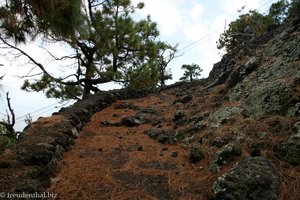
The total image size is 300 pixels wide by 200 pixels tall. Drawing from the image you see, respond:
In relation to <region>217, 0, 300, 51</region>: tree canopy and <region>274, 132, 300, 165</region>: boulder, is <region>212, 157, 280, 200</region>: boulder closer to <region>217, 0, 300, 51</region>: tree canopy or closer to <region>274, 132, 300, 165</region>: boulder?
<region>274, 132, 300, 165</region>: boulder

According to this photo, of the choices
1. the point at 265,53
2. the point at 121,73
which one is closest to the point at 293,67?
the point at 265,53

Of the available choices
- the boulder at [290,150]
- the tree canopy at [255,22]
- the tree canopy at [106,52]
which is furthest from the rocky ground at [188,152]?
the tree canopy at [255,22]

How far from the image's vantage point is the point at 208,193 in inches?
113

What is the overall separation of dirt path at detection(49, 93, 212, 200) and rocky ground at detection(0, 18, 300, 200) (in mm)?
12

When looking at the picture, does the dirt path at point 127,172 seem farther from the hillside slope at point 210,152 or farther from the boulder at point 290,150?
the boulder at point 290,150

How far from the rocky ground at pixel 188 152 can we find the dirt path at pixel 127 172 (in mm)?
12

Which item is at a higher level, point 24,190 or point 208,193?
point 24,190

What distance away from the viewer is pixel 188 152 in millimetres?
4059

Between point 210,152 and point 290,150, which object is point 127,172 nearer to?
point 210,152

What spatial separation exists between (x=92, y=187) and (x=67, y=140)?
A: 5.25 ft

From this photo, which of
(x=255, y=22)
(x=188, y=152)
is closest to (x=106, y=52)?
(x=188, y=152)

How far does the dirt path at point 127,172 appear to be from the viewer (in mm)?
3021

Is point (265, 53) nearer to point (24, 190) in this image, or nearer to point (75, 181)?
point (75, 181)

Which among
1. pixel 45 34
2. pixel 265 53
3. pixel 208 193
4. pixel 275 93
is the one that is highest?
pixel 45 34
